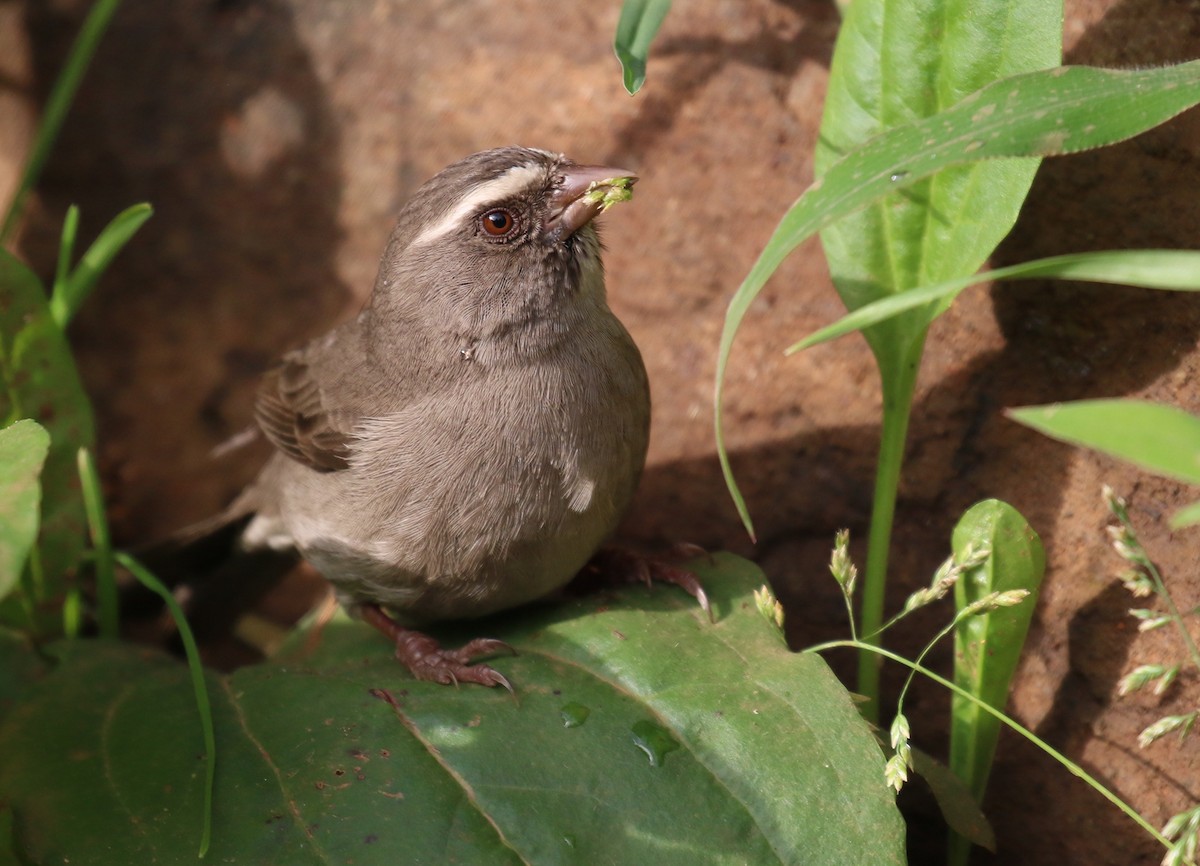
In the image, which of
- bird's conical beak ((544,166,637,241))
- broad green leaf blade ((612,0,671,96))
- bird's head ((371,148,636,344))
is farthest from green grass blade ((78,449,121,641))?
broad green leaf blade ((612,0,671,96))

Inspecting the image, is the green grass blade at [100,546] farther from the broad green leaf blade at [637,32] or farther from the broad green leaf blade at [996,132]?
the broad green leaf blade at [996,132]

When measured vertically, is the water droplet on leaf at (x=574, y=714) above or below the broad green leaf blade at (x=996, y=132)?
below

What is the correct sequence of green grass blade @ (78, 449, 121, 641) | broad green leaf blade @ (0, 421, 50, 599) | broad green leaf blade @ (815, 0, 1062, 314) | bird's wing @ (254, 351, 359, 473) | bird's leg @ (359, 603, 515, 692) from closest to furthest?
1. broad green leaf blade @ (0, 421, 50, 599)
2. broad green leaf blade @ (815, 0, 1062, 314)
3. bird's leg @ (359, 603, 515, 692)
4. bird's wing @ (254, 351, 359, 473)
5. green grass blade @ (78, 449, 121, 641)

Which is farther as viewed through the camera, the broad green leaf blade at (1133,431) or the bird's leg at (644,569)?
the bird's leg at (644,569)

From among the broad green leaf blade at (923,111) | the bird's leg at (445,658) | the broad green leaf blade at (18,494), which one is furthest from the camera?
the bird's leg at (445,658)

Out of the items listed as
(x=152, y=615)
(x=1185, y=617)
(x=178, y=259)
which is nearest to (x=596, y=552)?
(x=1185, y=617)

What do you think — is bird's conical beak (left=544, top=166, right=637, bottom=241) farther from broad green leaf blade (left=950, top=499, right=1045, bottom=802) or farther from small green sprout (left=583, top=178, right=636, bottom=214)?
broad green leaf blade (left=950, top=499, right=1045, bottom=802)

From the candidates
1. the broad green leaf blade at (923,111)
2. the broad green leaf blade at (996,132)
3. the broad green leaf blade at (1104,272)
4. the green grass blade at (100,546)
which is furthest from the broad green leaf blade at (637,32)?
the green grass blade at (100,546)
